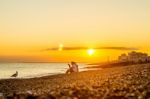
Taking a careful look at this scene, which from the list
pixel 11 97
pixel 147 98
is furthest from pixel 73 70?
pixel 147 98

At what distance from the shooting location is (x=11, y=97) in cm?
1370

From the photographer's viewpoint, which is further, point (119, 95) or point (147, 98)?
point (119, 95)

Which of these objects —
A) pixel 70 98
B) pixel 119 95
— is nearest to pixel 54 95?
pixel 70 98

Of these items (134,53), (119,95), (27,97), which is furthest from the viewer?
(134,53)

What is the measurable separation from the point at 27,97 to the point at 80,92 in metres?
2.44

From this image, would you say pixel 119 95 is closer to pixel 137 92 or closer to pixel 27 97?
pixel 137 92

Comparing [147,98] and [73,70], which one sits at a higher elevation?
[73,70]

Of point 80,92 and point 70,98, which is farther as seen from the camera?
point 80,92

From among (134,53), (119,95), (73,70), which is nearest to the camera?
(119,95)

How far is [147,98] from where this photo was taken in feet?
35.9

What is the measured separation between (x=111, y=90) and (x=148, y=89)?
1774 mm

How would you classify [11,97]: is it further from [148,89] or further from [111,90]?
[148,89]

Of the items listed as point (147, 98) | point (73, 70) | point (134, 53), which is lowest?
point (147, 98)

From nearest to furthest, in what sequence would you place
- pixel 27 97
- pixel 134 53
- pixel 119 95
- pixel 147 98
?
1. pixel 147 98
2. pixel 119 95
3. pixel 27 97
4. pixel 134 53
